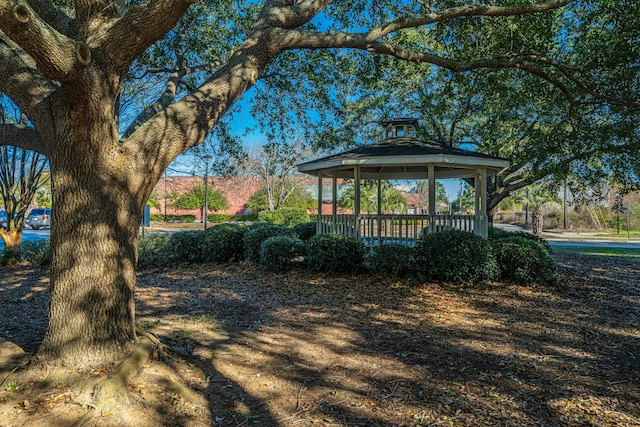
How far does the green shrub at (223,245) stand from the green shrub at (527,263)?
6.51 meters

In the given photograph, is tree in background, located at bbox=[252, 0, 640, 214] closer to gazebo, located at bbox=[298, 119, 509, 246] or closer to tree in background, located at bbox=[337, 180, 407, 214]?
gazebo, located at bbox=[298, 119, 509, 246]

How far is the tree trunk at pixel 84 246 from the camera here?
10.5 ft

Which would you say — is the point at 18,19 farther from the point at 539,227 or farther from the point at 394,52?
the point at 539,227

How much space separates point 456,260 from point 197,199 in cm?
3660

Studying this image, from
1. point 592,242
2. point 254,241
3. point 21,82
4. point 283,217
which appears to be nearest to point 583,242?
point 592,242

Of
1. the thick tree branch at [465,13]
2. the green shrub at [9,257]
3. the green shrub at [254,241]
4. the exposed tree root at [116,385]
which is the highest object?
the thick tree branch at [465,13]

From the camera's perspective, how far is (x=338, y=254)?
8.51 meters

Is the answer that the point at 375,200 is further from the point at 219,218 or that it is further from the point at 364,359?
the point at 364,359

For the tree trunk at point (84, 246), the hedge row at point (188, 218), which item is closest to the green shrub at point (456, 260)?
the tree trunk at point (84, 246)

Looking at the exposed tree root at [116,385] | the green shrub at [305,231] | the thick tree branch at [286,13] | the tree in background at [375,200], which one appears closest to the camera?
the exposed tree root at [116,385]

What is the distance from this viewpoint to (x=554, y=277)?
768cm

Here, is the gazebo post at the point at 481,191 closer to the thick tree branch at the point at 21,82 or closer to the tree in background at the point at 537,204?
the thick tree branch at the point at 21,82

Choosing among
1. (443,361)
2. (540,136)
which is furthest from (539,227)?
(443,361)

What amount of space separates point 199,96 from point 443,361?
375cm
